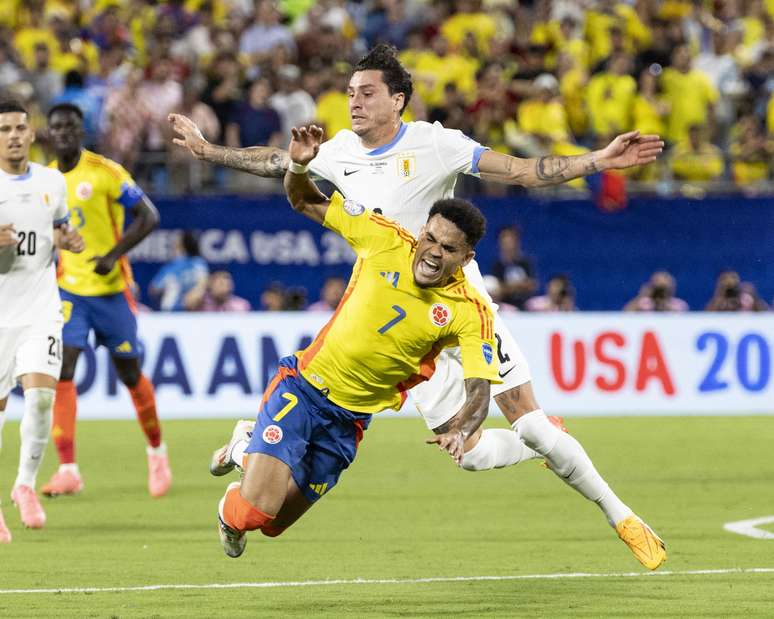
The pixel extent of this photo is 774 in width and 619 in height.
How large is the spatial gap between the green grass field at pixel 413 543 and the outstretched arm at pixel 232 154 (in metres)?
2.16

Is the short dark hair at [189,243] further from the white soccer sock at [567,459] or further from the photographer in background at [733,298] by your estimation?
the white soccer sock at [567,459]

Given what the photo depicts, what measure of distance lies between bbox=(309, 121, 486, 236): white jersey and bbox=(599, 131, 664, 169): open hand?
1032mm

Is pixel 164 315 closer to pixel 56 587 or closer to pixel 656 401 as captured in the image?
pixel 656 401

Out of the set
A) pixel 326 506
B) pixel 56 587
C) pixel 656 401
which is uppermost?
pixel 56 587

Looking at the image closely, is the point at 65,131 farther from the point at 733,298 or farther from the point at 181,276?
the point at 733,298

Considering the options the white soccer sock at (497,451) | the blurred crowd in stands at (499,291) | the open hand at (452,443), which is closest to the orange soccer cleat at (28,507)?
the white soccer sock at (497,451)

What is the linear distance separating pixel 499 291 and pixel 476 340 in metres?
11.4

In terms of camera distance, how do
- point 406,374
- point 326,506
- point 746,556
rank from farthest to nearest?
point 326,506
point 746,556
point 406,374

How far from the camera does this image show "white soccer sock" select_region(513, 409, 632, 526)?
29.0 feet

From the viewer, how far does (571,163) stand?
27.8 ft

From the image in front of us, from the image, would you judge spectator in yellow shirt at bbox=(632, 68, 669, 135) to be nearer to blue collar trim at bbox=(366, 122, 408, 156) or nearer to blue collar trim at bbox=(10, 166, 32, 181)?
blue collar trim at bbox=(10, 166, 32, 181)

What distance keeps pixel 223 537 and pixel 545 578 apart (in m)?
1.68

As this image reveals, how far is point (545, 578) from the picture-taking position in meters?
8.80

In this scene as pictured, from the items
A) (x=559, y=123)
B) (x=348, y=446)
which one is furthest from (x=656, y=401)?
(x=348, y=446)
